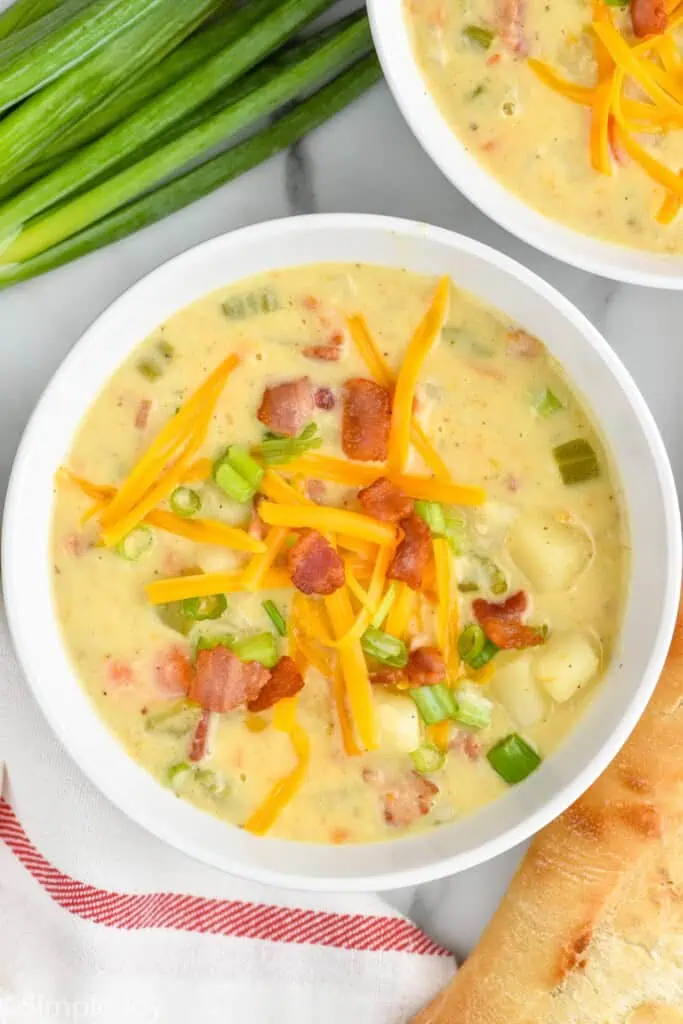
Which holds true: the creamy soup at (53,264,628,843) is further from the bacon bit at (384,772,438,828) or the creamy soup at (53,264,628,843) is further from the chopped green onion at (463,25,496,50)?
the chopped green onion at (463,25,496,50)

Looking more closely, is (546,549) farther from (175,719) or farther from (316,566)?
(175,719)

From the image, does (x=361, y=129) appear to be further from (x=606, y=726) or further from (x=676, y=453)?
(x=606, y=726)

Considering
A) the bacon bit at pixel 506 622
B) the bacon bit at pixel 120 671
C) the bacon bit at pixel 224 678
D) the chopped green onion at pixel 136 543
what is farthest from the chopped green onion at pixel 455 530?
the bacon bit at pixel 120 671

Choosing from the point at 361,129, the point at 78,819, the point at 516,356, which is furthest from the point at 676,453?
the point at 78,819

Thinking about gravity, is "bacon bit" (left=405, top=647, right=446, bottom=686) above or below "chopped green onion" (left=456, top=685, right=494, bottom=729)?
above

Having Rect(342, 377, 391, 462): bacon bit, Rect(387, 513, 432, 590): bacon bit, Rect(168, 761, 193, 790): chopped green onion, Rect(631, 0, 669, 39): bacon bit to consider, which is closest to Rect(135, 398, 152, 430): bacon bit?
Rect(342, 377, 391, 462): bacon bit

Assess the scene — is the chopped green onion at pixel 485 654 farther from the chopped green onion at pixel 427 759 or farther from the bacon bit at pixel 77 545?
the bacon bit at pixel 77 545
